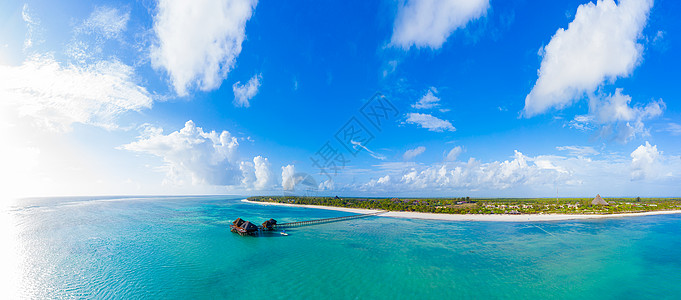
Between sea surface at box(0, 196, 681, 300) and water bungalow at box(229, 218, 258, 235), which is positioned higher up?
water bungalow at box(229, 218, 258, 235)

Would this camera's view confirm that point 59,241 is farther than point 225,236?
No

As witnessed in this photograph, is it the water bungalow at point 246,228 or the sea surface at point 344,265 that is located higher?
the water bungalow at point 246,228

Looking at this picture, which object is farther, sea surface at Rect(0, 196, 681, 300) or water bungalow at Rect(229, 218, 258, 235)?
water bungalow at Rect(229, 218, 258, 235)

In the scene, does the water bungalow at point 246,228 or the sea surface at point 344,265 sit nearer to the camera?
the sea surface at point 344,265

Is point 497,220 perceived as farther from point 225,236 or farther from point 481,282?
point 225,236

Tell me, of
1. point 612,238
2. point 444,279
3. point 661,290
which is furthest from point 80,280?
point 612,238

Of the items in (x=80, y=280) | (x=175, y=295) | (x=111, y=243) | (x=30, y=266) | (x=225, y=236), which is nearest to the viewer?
(x=175, y=295)

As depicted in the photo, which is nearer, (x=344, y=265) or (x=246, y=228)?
(x=344, y=265)

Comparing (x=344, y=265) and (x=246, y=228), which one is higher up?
(x=246, y=228)
